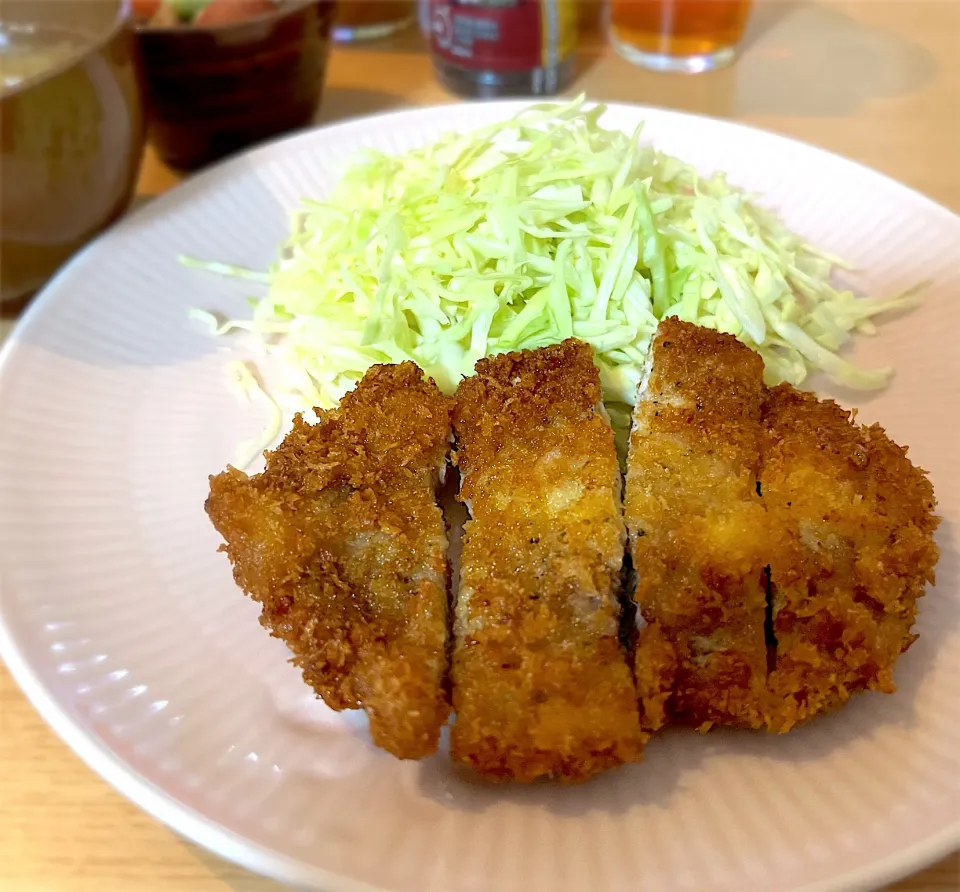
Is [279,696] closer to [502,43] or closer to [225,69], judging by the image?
[225,69]

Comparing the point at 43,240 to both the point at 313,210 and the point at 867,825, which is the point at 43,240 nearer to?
the point at 313,210

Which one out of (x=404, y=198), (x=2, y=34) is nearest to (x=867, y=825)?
(x=404, y=198)

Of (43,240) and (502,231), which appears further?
(43,240)

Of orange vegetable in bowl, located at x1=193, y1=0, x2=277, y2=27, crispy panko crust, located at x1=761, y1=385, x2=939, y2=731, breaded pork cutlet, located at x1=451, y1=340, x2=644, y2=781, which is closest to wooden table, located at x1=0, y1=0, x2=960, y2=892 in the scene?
orange vegetable in bowl, located at x1=193, y1=0, x2=277, y2=27

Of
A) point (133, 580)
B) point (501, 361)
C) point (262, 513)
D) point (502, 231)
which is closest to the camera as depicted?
point (262, 513)

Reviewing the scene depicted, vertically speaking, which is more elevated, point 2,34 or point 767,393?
point 2,34
